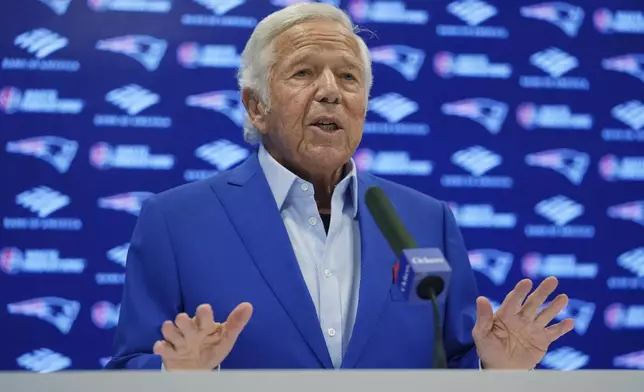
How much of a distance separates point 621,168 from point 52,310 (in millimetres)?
2904

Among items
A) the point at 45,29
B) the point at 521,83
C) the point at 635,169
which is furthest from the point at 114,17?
the point at 635,169

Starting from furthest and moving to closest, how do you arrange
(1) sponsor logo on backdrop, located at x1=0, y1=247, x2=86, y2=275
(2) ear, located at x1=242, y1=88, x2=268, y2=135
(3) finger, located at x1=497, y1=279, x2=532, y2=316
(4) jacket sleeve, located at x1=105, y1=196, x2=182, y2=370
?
(1) sponsor logo on backdrop, located at x1=0, y1=247, x2=86, y2=275 < (2) ear, located at x1=242, y1=88, x2=268, y2=135 < (4) jacket sleeve, located at x1=105, y1=196, x2=182, y2=370 < (3) finger, located at x1=497, y1=279, x2=532, y2=316

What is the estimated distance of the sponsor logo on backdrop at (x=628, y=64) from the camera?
4066 mm

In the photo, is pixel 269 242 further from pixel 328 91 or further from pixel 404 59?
pixel 404 59

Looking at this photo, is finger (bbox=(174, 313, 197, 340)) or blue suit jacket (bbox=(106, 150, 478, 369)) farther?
blue suit jacket (bbox=(106, 150, 478, 369))

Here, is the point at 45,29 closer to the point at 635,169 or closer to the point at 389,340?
the point at 389,340

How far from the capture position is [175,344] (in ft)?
4.77

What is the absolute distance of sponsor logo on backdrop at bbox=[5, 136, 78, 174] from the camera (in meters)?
3.74

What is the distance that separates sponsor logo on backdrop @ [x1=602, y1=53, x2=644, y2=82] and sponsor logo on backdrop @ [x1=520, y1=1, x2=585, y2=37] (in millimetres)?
239

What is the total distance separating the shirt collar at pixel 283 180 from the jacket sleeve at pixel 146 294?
0.95ft

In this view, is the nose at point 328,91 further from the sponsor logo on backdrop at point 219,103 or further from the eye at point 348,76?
the sponsor logo on backdrop at point 219,103

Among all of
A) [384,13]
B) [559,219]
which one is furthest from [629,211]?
[384,13]

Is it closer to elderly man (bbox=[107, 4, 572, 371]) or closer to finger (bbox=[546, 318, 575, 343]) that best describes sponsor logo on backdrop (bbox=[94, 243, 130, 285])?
elderly man (bbox=[107, 4, 572, 371])

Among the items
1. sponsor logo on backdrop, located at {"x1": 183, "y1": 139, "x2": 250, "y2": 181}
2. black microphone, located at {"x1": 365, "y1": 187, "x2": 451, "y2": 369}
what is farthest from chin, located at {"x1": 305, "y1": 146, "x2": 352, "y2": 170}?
sponsor logo on backdrop, located at {"x1": 183, "y1": 139, "x2": 250, "y2": 181}
